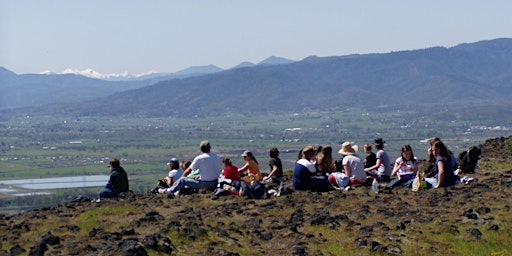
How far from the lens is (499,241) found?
18.2m

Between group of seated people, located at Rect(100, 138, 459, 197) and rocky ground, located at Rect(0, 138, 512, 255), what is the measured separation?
0.54 meters

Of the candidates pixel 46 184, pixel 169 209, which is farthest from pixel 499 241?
pixel 46 184

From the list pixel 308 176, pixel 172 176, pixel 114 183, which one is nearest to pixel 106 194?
pixel 114 183

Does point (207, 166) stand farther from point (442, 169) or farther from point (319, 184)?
point (442, 169)

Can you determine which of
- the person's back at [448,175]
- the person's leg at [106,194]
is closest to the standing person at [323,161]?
the person's back at [448,175]

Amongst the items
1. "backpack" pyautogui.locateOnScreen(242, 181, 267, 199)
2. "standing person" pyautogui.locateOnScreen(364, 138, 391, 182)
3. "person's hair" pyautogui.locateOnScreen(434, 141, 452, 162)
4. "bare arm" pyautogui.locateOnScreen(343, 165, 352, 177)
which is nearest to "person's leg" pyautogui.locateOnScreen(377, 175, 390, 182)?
"standing person" pyautogui.locateOnScreen(364, 138, 391, 182)

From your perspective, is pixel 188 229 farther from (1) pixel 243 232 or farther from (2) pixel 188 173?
(2) pixel 188 173

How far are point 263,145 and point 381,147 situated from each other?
153401 millimetres

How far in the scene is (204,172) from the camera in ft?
83.0

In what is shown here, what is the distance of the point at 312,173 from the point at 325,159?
1.06 meters

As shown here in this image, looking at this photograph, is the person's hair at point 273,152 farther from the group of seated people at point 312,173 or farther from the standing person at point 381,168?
the standing person at point 381,168

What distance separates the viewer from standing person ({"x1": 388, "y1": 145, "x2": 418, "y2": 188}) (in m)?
26.2

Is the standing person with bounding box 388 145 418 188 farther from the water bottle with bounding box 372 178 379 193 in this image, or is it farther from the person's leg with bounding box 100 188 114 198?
the person's leg with bounding box 100 188 114 198

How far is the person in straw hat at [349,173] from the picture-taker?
25422 millimetres
